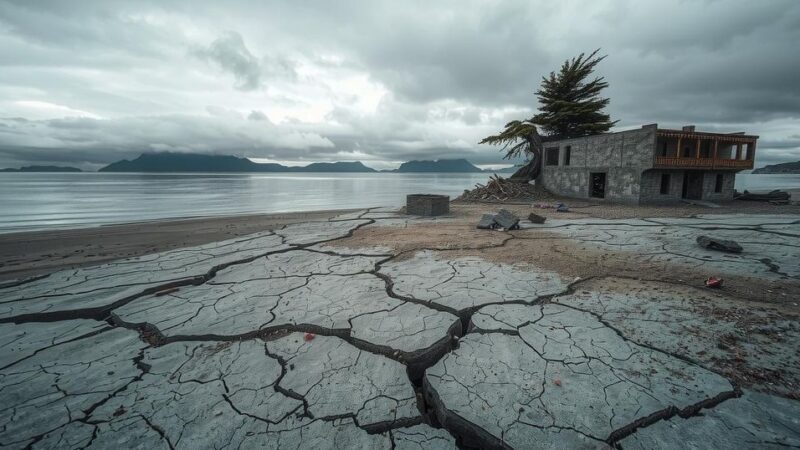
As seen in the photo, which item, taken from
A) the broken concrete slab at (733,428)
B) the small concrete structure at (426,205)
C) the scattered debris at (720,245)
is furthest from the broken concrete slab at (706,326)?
the small concrete structure at (426,205)

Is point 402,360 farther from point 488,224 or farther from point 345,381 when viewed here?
point 488,224

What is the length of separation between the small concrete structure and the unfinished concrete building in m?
9.54

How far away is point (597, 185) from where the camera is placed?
1797 centimetres

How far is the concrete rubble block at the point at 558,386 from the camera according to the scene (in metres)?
1.85

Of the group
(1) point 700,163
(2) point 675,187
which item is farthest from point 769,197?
(2) point 675,187

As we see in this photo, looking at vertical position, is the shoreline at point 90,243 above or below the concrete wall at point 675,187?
below

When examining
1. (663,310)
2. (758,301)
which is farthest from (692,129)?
(663,310)

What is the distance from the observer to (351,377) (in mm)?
2342

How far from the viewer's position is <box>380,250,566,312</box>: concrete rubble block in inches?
142

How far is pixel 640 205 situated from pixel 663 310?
13645 mm

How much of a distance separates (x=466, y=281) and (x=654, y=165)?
14.3 metres

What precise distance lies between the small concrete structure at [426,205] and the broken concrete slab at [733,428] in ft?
31.3

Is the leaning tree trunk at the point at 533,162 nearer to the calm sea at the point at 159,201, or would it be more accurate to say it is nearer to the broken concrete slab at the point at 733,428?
the calm sea at the point at 159,201

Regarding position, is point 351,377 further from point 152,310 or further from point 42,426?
point 152,310
